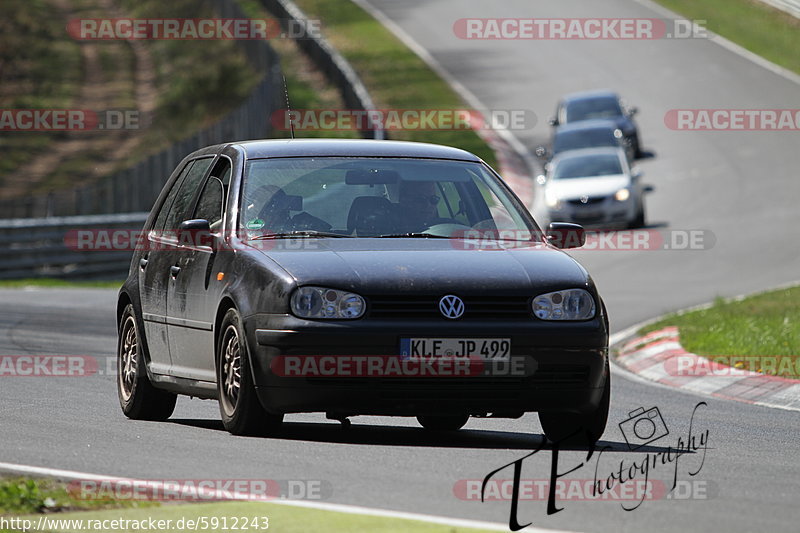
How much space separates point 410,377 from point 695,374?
661cm

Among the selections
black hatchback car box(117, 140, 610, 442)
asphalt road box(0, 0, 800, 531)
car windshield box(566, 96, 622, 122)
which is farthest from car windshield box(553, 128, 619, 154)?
black hatchback car box(117, 140, 610, 442)

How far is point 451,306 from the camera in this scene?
28.3 ft

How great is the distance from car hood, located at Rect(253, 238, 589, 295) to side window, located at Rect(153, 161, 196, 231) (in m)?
1.96

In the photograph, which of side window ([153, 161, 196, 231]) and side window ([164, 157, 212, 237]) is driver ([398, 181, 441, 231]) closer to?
side window ([164, 157, 212, 237])

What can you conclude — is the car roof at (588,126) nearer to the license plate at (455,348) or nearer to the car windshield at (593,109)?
the car windshield at (593,109)

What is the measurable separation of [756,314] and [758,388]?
15.6ft

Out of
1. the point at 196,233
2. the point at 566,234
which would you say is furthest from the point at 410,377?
the point at 196,233

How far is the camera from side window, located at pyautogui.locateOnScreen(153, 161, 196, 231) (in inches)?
431

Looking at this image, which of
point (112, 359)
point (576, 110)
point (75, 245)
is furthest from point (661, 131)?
point (112, 359)

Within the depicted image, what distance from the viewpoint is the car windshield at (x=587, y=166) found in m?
32.4

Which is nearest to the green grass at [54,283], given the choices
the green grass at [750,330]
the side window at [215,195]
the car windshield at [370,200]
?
the green grass at [750,330]

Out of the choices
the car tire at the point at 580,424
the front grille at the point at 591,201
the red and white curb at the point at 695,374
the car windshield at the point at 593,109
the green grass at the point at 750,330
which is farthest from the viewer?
the car windshield at the point at 593,109

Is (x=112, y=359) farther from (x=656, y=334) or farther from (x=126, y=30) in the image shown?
(x=126, y=30)

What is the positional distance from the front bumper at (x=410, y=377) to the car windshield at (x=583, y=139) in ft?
94.1
